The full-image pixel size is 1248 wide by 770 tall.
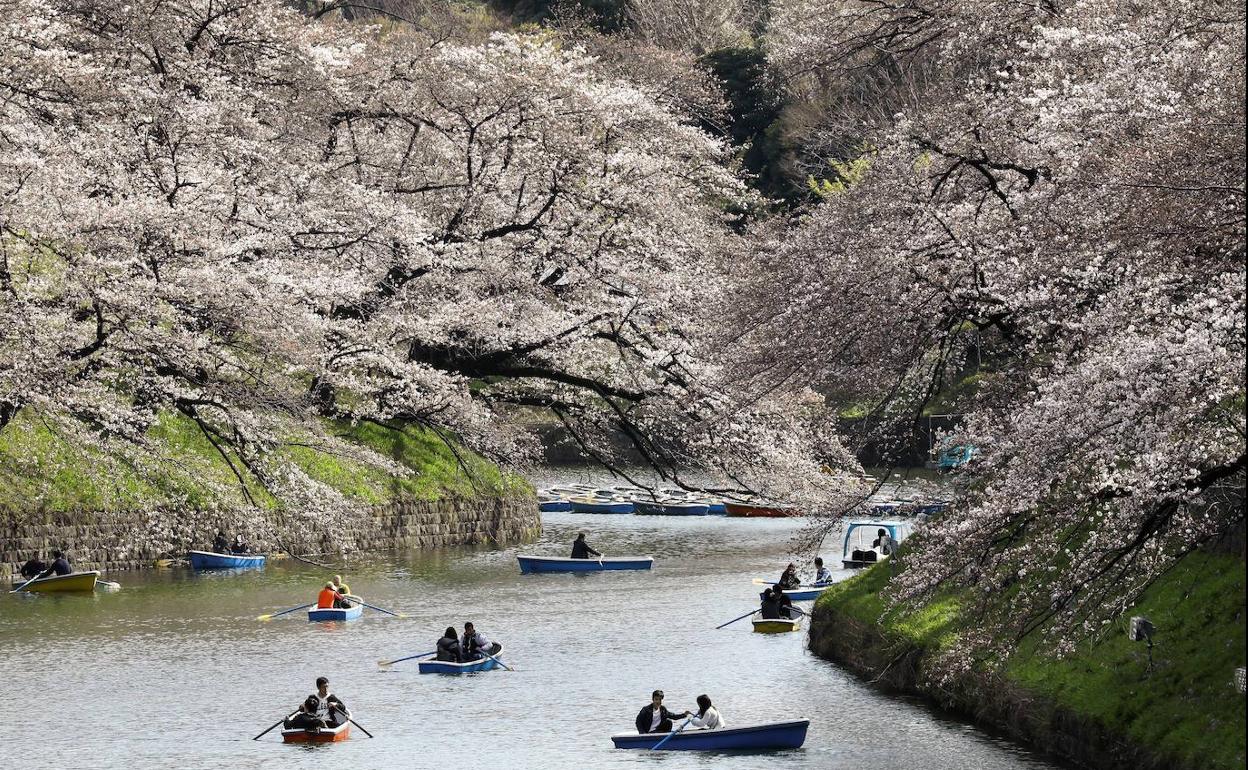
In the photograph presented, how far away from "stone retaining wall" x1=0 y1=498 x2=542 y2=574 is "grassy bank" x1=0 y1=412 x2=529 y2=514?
0.34m

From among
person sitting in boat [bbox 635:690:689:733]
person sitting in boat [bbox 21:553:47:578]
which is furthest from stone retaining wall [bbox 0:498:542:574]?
person sitting in boat [bbox 635:690:689:733]

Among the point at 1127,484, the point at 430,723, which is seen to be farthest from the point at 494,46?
the point at 1127,484

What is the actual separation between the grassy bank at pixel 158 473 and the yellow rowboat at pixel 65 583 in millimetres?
1979

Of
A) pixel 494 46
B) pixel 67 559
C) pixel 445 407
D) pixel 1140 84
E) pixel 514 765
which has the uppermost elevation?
pixel 494 46

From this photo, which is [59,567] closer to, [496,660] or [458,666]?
[458,666]

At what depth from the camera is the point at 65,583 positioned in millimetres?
29375

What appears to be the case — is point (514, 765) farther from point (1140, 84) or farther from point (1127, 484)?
point (1140, 84)

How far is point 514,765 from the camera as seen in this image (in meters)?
18.7

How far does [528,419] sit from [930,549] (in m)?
45.3

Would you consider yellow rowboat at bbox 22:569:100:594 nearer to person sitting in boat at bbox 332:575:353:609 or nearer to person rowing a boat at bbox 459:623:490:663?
person sitting in boat at bbox 332:575:353:609

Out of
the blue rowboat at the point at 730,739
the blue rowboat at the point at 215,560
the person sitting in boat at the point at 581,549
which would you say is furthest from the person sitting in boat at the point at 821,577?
the blue rowboat at the point at 730,739

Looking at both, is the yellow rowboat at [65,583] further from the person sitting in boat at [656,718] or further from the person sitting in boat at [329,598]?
the person sitting in boat at [656,718]

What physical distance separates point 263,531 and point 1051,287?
24.0m

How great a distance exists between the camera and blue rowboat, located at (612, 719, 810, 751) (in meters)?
18.8
